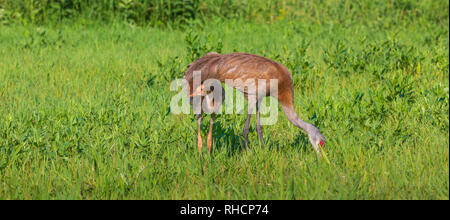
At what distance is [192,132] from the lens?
5723 mm

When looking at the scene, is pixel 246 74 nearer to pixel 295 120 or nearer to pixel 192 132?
pixel 295 120

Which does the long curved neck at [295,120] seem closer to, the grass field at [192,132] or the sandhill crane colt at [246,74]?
the sandhill crane colt at [246,74]

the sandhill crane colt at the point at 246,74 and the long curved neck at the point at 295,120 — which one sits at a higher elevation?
the sandhill crane colt at the point at 246,74

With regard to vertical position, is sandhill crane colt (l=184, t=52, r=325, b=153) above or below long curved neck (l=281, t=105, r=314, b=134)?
above

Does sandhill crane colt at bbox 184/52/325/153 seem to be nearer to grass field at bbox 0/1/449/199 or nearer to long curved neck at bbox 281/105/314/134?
long curved neck at bbox 281/105/314/134

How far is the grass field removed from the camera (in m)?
4.41

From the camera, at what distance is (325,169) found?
182 inches

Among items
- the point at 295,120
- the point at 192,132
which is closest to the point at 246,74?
the point at 295,120

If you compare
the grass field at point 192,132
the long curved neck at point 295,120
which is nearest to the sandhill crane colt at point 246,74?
the long curved neck at point 295,120

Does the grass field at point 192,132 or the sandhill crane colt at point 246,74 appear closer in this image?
the grass field at point 192,132

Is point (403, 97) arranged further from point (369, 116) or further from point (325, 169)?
point (325, 169)

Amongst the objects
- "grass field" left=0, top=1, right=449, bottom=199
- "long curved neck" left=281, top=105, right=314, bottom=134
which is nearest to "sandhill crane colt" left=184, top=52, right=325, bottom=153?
"long curved neck" left=281, top=105, right=314, bottom=134

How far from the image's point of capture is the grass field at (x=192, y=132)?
4406 mm
